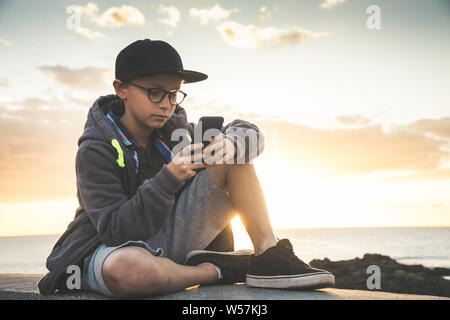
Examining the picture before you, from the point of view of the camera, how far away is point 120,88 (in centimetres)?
304

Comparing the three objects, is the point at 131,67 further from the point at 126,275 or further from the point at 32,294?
the point at 32,294

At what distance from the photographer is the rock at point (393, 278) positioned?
11.9 metres

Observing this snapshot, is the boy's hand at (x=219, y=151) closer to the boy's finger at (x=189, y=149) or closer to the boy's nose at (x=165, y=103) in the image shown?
the boy's finger at (x=189, y=149)

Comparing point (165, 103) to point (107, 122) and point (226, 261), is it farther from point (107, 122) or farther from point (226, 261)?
point (226, 261)

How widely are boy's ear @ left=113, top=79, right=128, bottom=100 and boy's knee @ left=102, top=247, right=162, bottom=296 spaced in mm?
1238

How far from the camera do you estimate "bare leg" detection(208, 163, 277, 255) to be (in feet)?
9.11

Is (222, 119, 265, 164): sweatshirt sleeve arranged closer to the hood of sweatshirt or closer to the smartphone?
the smartphone

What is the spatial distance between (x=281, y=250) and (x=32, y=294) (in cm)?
184

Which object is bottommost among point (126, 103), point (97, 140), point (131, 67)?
point (97, 140)

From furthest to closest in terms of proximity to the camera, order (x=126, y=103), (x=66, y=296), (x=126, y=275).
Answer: (x=126, y=103)
(x=66, y=296)
(x=126, y=275)

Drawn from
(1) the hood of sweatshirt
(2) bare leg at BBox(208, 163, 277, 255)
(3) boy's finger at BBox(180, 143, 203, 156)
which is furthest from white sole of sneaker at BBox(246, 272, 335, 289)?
(1) the hood of sweatshirt
